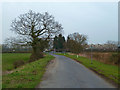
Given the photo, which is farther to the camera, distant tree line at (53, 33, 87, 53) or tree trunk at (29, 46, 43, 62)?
distant tree line at (53, 33, 87, 53)

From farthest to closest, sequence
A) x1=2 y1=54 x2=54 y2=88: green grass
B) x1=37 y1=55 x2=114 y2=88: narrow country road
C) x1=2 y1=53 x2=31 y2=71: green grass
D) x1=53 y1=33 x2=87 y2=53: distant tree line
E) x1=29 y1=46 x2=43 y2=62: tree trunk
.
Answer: x1=53 y1=33 x2=87 y2=53: distant tree line → x1=29 y1=46 x2=43 y2=62: tree trunk → x1=2 y1=53 x2=31 y2=71: green grass → x1=37 y1=55 x2=114 y2=88: narrow country road → x1=2 y1=54 x2=54 y2=88: green grass

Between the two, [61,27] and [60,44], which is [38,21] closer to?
[61,27]

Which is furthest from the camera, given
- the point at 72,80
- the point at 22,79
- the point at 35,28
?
the point at 35,28

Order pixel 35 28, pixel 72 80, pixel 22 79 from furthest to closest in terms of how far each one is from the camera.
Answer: pixel 35 28 → pixel 22 79 → pixel 72 80

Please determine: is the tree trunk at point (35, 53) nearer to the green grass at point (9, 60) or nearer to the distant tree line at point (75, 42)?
the green grass at point (9, 60)

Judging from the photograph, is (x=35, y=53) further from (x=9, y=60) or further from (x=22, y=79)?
(x=22, y=79)

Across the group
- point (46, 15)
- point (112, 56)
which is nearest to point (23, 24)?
point (46, 15)

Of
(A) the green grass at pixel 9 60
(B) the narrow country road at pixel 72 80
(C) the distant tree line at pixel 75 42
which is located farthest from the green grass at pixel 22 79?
(C) the distant tree line at pixel 75 42

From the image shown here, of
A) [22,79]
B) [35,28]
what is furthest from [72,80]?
[35,28]

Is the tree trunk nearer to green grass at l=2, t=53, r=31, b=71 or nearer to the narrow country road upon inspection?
green grass at l=2, t=53, r=31, b=71

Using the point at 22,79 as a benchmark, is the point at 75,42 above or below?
above

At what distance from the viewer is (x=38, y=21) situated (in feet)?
108

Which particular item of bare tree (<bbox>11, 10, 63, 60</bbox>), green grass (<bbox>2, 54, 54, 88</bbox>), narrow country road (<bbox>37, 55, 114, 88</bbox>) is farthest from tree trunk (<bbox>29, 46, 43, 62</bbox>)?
narrow country road (<bbox>37, 55, 114, 88</bbox>)

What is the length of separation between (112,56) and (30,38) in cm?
2056
